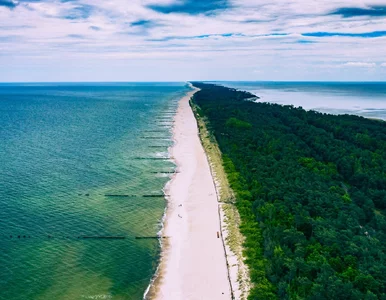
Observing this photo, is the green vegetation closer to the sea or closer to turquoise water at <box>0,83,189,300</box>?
the sea

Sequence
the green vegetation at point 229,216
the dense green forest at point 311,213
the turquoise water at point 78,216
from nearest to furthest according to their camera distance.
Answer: the dense green forest at point 311,213
the green vegetation at point 229,216
the turquoise water at point 78,216

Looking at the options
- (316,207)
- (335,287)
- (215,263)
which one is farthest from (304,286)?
(316,207)

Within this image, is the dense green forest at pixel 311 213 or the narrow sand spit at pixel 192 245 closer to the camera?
the dense green forest at pixel 311 213

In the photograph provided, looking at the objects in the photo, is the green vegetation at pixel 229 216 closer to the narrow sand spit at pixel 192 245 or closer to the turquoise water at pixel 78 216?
the narrow sand spit at pixel 192 245

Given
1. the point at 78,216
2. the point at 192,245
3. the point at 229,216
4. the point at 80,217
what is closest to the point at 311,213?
the point at 229,216

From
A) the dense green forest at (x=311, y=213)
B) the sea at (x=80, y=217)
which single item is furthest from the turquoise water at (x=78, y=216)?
the dense green forest at (x=311, y=213)

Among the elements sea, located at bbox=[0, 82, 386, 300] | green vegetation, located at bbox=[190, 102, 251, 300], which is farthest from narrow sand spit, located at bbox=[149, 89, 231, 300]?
sea, located at bbox=[0, 82, 386, 300]

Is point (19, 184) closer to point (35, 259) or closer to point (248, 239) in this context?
point (35, 259)
